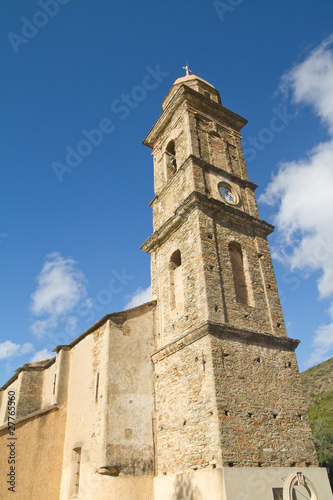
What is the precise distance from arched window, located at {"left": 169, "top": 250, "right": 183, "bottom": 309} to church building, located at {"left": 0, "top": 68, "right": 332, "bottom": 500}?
0.15 feet

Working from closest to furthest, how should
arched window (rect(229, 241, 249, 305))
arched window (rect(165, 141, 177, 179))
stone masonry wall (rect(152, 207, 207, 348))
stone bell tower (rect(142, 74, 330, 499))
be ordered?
stone bell tower (rect(142, 74, 330, 499))
stone masonry wall (rect(152, 207, 207, 348))
arched window (rect(229, 241, 249, 305))
arched window (rect(165, 141, 177, 179))

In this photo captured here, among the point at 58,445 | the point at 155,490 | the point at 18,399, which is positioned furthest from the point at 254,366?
the point at 18,399

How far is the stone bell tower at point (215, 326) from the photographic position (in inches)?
369

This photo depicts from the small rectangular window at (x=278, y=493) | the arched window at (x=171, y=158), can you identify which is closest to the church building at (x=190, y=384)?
the small rectangular window at (x=278, y=493)

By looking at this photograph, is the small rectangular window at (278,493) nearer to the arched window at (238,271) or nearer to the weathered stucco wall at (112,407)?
the weathered stucco wall at (112,407)

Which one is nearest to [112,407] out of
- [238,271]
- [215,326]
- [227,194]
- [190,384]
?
[190,384]

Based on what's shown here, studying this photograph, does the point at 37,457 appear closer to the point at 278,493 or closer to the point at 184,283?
the point at 184,283

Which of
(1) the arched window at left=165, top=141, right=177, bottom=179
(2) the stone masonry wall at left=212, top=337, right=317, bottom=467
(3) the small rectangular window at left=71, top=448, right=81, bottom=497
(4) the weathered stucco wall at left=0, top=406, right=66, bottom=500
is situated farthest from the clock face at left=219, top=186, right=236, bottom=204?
(3) the small rectangular window at left=71, top=448, right=81, bottom=497

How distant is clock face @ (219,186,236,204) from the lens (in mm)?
13920

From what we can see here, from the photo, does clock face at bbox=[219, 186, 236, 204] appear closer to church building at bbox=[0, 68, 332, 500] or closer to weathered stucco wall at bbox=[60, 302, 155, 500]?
church building at bbox=[0, 68, 332, 500]

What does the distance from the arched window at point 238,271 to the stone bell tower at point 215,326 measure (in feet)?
0.12

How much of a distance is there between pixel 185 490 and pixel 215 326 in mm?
3946

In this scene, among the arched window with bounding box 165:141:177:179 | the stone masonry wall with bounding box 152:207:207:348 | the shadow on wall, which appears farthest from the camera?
the arched window with bounding box 165:141:177:179

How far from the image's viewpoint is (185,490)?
9.19m
